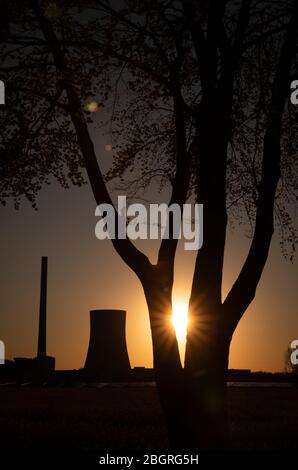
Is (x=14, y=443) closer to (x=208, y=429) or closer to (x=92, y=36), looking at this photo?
(x=208, y=429)

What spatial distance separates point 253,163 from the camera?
34.2 ft

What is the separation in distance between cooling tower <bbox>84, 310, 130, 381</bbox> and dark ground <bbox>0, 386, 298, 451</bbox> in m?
24.6

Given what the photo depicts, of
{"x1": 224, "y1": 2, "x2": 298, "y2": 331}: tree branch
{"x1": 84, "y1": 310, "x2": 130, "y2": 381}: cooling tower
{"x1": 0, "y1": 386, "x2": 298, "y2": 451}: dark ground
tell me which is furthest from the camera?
{"x1": 84, "y1": 310, "x2": 130, "y2": 381}: cooling tower

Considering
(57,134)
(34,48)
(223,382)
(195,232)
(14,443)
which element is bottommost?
(14,443)

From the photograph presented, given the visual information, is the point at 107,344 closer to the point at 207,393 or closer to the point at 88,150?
the point at 88,150

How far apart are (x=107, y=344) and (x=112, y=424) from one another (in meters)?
31.7

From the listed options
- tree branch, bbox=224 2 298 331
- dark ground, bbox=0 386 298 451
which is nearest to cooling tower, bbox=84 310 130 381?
dark ground, bbox=0 386 298 451

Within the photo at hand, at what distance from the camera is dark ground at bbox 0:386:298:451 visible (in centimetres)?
1051

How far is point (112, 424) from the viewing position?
13.1 metres

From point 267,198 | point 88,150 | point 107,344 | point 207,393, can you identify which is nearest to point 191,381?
point 207,393

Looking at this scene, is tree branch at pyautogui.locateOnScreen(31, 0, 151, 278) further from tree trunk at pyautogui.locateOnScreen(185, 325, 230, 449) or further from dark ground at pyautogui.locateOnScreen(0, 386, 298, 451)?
dark ground at pyautogui.locateOnScreen(0, 386, 298, 451)

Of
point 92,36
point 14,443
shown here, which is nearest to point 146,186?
point 92,36

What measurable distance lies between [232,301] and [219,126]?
239cm

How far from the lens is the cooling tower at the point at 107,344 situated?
44.4 meters
